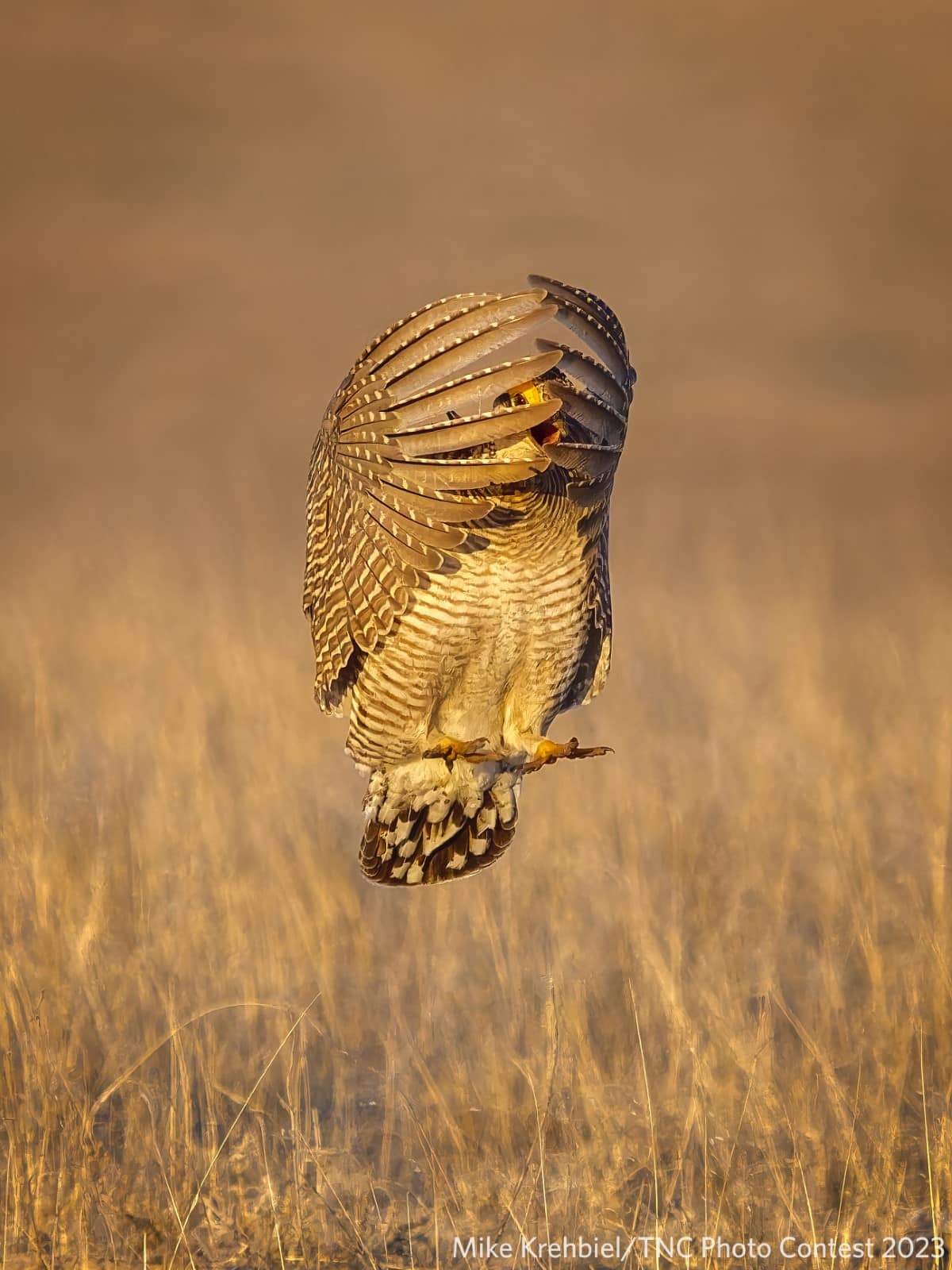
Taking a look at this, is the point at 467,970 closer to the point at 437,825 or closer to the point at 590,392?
the point at 437,825

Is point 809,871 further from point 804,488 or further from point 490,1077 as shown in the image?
point 804,488

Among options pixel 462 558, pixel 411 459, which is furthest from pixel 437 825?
pixel 411 459

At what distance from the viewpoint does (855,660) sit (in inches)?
417

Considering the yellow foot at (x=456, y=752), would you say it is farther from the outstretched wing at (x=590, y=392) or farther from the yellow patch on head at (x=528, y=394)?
the yellow patch on head at (x=528, y=394)

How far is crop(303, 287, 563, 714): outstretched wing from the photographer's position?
3.56 metres

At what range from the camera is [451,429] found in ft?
12.2

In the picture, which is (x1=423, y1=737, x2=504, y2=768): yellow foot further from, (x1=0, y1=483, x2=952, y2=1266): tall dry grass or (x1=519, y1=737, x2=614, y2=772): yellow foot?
(x1=0, y1=483, x2=952, y2=1266): tall dry grass

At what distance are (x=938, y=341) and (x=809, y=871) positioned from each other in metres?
→ 23.2

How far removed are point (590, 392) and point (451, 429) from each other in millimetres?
339

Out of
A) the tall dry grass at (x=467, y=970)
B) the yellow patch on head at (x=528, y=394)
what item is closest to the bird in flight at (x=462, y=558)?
the yellow patch on head at (x=528, y=394)

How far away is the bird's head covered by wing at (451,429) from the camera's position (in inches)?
140

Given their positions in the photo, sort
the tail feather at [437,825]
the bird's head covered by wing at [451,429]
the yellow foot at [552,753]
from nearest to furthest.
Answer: the bird's head covered by wing at [451,429] → the yellow foot at [552,753] → the tail feather at [437,825]

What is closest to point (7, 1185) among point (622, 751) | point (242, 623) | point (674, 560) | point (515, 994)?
point (515, 994)

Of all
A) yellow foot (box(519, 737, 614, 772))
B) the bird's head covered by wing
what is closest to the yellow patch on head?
the bird's head covered by wing
